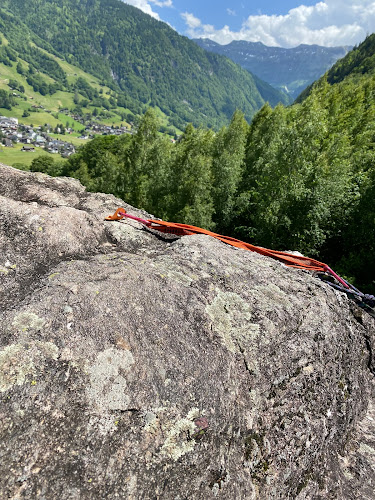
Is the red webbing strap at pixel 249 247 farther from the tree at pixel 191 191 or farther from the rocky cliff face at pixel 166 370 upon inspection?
the tree at pixel 191 191

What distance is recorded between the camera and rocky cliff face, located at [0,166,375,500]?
3.02 meters

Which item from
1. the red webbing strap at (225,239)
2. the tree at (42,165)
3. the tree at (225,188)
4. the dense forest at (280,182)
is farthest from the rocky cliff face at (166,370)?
the tree at (42,165)

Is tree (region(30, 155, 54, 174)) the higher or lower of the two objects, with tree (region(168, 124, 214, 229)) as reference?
lower

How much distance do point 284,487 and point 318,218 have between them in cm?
1981

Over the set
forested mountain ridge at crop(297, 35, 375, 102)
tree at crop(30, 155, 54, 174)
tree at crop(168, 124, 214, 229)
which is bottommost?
tree at crop(30, 155, 54, 174)

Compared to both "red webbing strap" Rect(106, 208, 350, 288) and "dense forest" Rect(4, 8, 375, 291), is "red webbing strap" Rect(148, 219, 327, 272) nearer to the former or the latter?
"red webbing strap" Rect(106, 208, 350, 288)

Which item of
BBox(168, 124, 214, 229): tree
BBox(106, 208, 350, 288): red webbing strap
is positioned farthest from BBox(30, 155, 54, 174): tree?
BBox(106, 208, 350, 288): red webbing strap

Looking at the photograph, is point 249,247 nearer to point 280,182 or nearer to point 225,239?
point 225,239

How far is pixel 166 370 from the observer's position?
3684 mm

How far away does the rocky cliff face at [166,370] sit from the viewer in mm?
3020

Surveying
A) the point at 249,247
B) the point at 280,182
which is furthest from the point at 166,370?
the point at 280,182

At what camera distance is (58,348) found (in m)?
3.43

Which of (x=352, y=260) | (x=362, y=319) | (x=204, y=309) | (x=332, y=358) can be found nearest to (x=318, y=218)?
(x=352, y=260)

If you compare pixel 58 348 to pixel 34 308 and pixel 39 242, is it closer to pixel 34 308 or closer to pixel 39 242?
pixel 34 308
